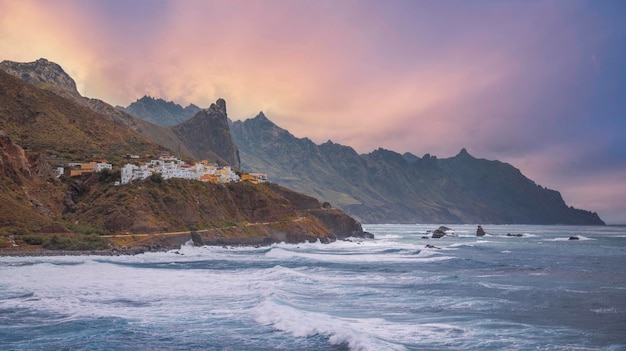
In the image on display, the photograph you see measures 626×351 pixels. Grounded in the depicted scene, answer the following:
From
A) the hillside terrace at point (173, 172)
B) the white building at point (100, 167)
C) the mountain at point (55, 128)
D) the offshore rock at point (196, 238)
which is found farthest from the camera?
the mountain at point (55, 128)

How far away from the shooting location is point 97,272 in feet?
161

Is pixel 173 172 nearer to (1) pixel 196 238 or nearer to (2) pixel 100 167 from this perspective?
(2) pixel 100 167

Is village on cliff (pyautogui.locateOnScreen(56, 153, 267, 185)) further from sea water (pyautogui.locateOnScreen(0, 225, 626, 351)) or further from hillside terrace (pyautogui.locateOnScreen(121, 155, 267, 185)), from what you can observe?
sea water (pyautogui.locateOnScreen(0, 225, 626, 351))

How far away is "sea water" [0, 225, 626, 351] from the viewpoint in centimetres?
2222

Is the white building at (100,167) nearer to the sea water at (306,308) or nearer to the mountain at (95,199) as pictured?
the mountain at (95,199)

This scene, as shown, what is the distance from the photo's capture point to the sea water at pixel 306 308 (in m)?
22.2

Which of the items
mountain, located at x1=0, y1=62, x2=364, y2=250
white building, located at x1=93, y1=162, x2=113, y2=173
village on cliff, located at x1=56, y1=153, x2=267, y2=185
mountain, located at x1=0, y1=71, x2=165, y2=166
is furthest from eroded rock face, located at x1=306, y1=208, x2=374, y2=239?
white building, located at x1=93, y1=162, x2=113, y2=173

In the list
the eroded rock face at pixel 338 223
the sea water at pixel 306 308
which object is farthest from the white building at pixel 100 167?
the eroded rock face at pixel 338 223

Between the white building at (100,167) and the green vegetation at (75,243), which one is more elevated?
the white building at (100,167)

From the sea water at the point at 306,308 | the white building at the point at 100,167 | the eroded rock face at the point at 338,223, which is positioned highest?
the white building at the point at 100,167

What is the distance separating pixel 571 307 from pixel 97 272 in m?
40.4

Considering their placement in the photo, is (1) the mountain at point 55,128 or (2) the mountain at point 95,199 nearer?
(2) the mountain at point 95,199

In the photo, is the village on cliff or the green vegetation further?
the village on cliff

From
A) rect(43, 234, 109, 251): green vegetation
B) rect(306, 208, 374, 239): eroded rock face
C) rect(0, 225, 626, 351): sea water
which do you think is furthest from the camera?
rect(306, 208, 374, 239): eroded rock face
